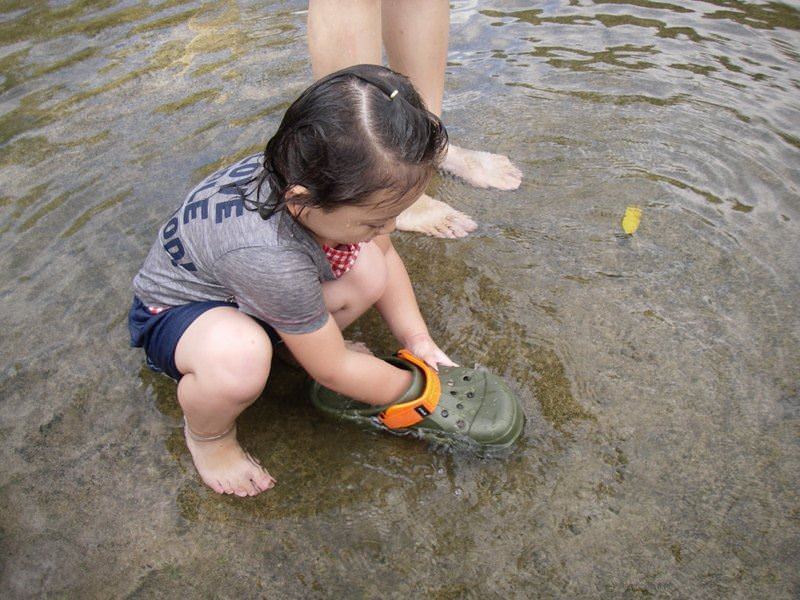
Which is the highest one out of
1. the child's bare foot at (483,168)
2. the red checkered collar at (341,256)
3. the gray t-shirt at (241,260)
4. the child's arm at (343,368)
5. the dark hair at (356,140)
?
the dark hair at (356,140)

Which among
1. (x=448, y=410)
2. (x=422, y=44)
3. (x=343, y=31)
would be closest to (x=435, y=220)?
(x=422, y=44)

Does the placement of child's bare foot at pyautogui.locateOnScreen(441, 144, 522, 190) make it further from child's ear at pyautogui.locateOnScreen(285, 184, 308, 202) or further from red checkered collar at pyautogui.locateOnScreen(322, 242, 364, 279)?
child's ear at pyautogui.locateOnScreen(285, 184, 308, 202)

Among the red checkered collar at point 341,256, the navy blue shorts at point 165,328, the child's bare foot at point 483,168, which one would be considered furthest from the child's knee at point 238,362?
the child's bare foot at point 483,168

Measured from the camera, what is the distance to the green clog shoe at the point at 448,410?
1634 mm

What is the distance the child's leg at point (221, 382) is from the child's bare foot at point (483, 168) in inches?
51.8

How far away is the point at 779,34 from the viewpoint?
3.33 metres

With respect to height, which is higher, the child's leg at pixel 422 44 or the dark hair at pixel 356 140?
the dark hair at pixel 356 140

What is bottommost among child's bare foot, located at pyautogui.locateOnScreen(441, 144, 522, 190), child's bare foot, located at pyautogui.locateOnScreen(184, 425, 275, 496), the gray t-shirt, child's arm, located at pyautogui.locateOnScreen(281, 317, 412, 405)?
child's bare foot, located at pyautogui.locateOnScreen(184, 425, 275, 496)

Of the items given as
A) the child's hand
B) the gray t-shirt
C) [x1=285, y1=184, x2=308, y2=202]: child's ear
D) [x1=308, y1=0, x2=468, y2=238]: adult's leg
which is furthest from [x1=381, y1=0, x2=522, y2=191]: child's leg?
[x1=285, y1=184, x2=308, y2=202]: child's ear

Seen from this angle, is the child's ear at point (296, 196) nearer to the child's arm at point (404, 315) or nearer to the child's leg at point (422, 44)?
the child's arm at point (404, 315)

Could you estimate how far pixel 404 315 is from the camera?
1.88 meters

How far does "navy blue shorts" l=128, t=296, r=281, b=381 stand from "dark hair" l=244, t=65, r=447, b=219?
37 cm

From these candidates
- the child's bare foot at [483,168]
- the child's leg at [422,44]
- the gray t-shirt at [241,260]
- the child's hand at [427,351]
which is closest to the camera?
the gray t-shirt at [241,260]

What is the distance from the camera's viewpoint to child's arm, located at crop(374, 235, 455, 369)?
1.85 metres
